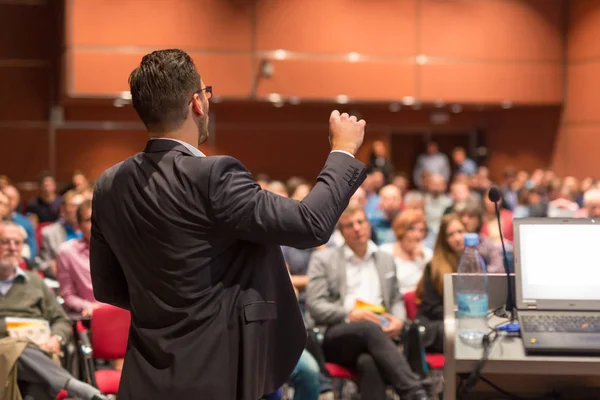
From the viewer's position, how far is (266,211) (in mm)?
1863

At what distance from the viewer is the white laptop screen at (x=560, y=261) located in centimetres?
300

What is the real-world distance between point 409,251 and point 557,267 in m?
2.80

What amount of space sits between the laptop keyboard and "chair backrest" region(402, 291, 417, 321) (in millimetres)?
2210

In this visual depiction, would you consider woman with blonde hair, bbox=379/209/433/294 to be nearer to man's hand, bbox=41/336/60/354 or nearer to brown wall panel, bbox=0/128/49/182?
man's hand, bbox=41/336/60/354

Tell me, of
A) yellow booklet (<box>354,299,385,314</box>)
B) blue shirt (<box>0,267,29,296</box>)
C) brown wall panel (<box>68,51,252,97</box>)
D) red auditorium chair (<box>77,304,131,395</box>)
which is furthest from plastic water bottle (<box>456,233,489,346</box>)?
brown wall panel (<box>68,51,252,97</box>)

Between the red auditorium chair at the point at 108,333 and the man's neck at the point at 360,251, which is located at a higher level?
the man's neck at the point at 360,251

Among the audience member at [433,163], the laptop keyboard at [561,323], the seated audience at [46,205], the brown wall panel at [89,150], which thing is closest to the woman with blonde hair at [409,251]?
the laptop keyboard at [561,323]

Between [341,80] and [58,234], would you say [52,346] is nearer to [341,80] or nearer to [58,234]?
[58,234]

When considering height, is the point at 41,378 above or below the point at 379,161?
below

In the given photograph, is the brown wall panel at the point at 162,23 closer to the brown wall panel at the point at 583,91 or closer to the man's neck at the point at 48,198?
the man's neck at the point at 48,198

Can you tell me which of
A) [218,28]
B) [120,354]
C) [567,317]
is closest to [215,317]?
[567,317]

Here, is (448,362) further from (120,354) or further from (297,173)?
(297,173)

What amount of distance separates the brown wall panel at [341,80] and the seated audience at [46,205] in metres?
3.14

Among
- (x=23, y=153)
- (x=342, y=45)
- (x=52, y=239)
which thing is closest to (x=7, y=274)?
(x=52, y=239)
